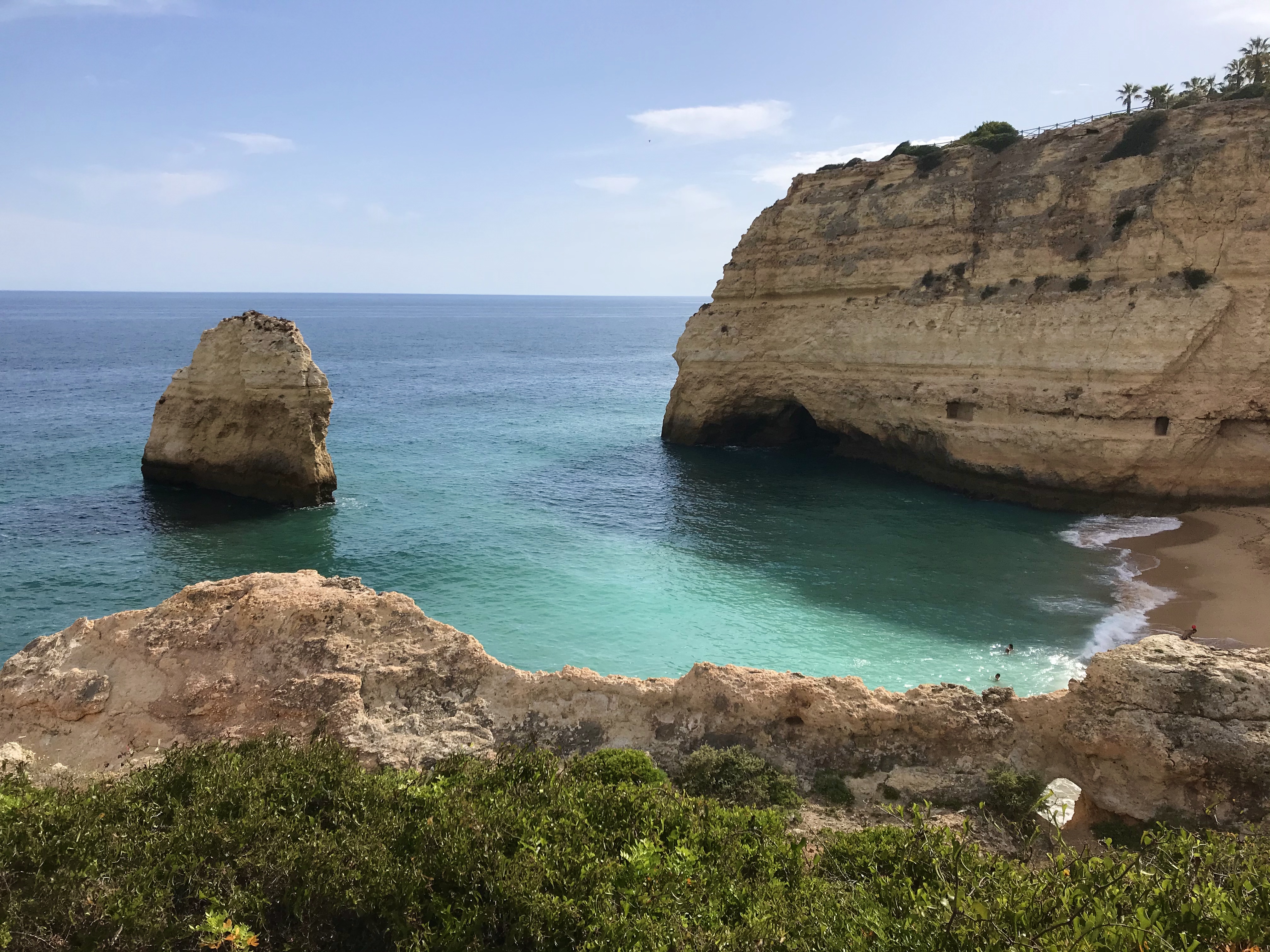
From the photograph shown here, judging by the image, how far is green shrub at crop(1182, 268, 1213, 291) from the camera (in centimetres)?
2927

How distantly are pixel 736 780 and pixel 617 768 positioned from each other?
1766mm

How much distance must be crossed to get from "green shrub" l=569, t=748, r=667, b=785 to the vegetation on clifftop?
69 centimetres

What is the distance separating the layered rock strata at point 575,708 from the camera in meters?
10.5

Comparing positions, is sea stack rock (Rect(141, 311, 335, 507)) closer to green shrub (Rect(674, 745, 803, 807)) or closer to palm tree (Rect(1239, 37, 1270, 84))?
green shrub (Rect(674, 745, 803, 807))

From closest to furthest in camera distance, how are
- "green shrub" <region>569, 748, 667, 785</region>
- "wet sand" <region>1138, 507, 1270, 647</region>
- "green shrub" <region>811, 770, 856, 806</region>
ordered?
"green shrub" <region>569, 748, 667, 785</region>
"green shrub" <region>811, 770, 856, 806</region>
"wet sand" <region>1138, 507, 1270, 647</region>

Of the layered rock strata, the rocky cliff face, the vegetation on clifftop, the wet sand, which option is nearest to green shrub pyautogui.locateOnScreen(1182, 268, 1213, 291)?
the rocky cliff face

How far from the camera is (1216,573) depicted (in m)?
25.4

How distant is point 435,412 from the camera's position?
60188 mm

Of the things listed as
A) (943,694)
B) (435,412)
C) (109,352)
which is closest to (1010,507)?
(943,694)

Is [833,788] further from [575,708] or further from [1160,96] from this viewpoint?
[1160,96]

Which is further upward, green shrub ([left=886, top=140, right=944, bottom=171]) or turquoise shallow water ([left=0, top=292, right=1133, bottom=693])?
green shrub ([left=886, top=140, right=944, bottom=171])

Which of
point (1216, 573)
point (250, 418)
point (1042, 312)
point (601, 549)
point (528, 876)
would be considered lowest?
point (601, 549)

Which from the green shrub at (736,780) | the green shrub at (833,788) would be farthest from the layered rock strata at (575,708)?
the green shrub at (736,780)

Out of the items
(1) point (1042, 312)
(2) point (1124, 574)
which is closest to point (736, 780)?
(2) point (1124, 574)
